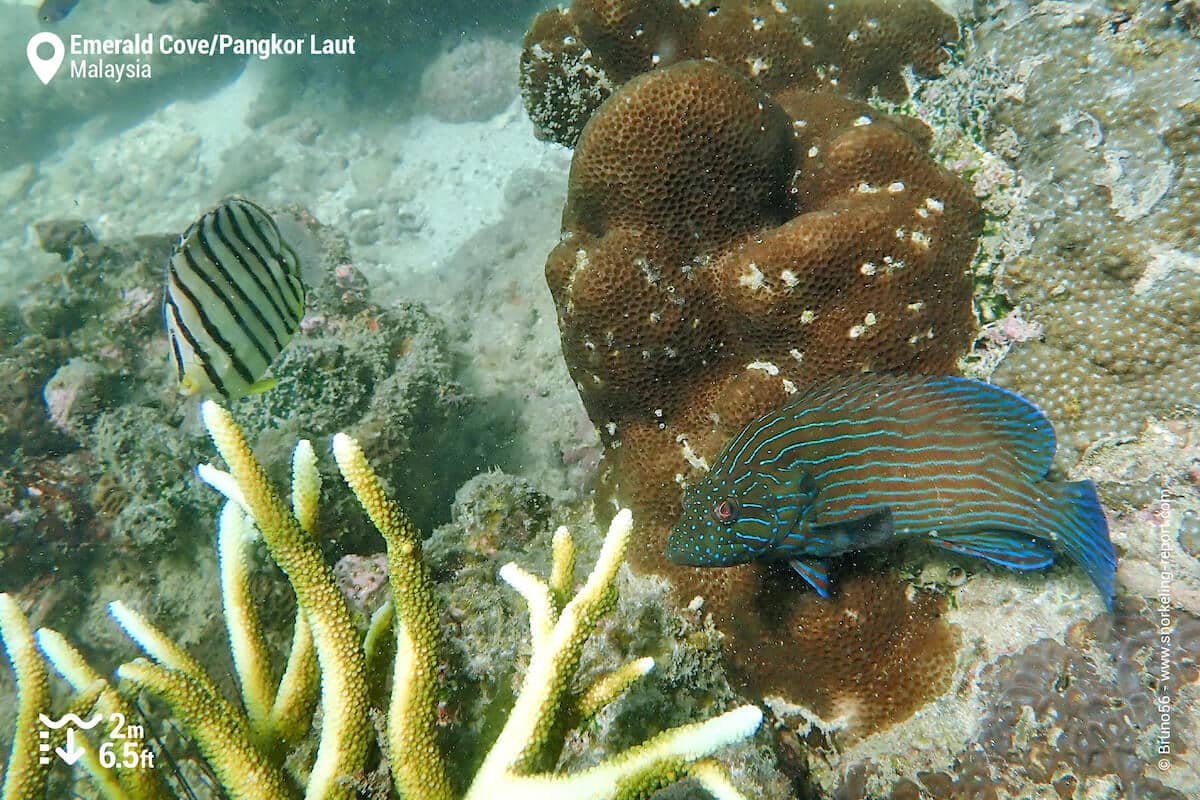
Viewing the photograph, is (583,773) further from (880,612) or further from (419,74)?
(419,74)

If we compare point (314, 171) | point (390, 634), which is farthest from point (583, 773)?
point (314, 171)

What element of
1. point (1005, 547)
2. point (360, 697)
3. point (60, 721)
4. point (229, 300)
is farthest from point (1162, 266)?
point (60, 721)

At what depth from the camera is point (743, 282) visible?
3098 millimetres

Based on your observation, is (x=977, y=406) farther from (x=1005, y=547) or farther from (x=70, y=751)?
(x=70, y=751)

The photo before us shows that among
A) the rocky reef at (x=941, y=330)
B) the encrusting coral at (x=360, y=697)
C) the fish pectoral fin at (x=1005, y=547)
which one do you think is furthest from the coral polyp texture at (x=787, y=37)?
the encrusting coral at (x=360, y=697)

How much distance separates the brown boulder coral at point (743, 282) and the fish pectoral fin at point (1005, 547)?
51 cm

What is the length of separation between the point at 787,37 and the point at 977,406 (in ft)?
8.66

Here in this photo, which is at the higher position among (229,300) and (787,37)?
(229,300)

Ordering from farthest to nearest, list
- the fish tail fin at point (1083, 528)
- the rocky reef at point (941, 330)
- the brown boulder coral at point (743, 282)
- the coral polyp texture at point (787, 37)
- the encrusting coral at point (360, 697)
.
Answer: the coral polyp texture at point (787, 37), the brown boulder coral at point (743, 282), the rocky reef at point (941, 330), the fish tail fin at point (1083, 528), the encrusting coral at point (360, 697)

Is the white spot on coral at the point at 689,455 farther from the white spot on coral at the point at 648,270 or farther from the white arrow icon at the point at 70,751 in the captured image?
the white arrow icon at the point at 70,751

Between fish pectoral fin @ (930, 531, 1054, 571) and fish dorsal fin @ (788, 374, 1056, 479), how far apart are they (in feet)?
0.86

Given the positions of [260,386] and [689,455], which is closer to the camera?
[260,386]

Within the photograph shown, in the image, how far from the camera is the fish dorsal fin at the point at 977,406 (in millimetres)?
2438

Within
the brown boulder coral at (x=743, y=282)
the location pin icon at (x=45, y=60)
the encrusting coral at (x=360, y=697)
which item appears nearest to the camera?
the encrusting coral at (x=360, y=697)
